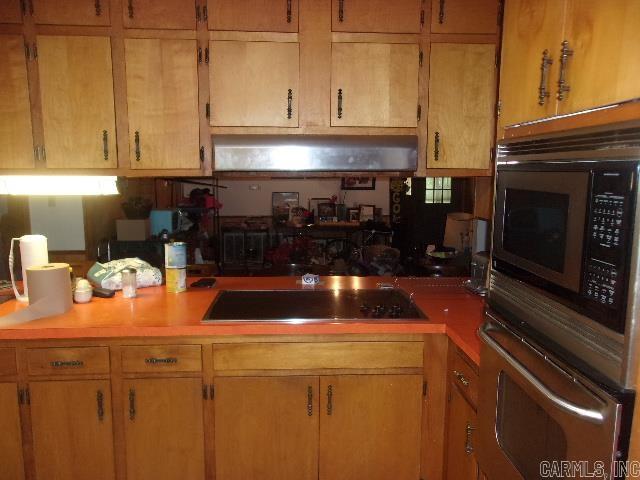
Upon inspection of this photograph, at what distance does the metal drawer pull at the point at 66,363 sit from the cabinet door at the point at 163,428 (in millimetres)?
201

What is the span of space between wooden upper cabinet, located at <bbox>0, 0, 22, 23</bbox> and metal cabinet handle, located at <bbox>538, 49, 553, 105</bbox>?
89.4 inches

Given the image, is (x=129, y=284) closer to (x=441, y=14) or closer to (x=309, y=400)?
(x=309, y=400)

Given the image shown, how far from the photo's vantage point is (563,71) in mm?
1096

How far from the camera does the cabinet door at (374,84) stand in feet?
7.52

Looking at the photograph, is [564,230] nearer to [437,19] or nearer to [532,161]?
[532,161]

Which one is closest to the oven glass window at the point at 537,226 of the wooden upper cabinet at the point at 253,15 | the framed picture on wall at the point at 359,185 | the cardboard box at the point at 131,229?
the wooden upper cabinet at the point at 253,15

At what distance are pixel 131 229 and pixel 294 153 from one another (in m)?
2.60

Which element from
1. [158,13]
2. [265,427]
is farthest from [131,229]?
[265,427]

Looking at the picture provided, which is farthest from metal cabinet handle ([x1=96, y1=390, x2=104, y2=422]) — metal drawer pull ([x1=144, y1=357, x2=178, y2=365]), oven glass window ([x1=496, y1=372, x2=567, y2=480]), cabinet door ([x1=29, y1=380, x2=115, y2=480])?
oven glass window ([x1=496, y1=372, x2=567, y2=480])

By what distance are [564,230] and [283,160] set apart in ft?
4.81

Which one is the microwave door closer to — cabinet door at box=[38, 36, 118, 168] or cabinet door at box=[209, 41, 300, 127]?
cabinet door at box=[209, 41, 300, 127]

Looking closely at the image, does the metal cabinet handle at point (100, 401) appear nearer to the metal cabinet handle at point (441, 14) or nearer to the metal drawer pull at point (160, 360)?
the metal drawer pull at point (160, 360)

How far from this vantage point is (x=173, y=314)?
205cm

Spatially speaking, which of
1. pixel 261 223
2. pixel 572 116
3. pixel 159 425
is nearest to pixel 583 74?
pixel 572 116
